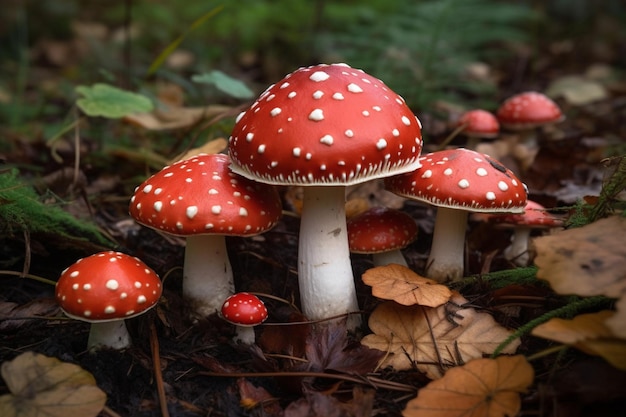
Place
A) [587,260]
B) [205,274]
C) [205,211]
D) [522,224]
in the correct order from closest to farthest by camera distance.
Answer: [587,260]
[205,211]
[205,274]
[522,224]

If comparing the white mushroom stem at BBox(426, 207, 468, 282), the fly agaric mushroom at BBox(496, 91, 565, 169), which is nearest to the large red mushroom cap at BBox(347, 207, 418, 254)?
the white mushroom stem at BBox(426, 207, 468, 282)

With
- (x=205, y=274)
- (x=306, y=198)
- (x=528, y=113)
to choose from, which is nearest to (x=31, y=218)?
(x=205, y=274)

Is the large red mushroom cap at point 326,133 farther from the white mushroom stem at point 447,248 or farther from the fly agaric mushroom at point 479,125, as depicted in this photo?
the fly agaric mushroom at point 479,125

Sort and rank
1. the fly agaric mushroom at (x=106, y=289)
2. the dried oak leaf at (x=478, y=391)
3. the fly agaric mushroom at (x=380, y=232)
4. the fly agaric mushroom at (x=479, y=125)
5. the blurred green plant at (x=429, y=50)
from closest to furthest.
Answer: the dried oak leaf at (x=478, y=391) < the fly agaric mushroom at (x=106, y=289) < the fly agaric mushroom at (x=380, y=232) < the fly agaric mushroom at (x=479, y=125) < the blurred green plant at (x=429, y=50)

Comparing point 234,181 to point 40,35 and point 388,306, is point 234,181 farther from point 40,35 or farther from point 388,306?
point 40,35

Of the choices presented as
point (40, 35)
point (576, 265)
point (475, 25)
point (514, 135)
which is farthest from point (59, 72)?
point (576, 265)

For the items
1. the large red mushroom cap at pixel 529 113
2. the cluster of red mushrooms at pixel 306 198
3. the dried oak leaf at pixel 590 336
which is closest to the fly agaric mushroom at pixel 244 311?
the cluster of red mushrooms at pixel 306 198

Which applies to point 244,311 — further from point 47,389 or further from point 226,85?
point 226,85
